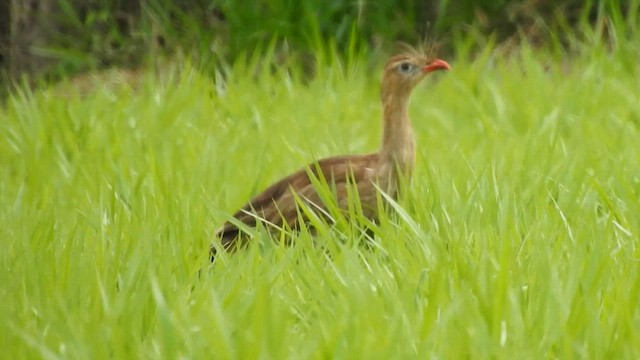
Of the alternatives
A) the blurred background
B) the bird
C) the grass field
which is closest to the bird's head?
→ the bird

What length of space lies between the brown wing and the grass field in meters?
0.13

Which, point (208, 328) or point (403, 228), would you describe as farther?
point (403, 228)

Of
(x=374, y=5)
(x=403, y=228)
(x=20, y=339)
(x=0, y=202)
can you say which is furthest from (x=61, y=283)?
(x=374, y=5)

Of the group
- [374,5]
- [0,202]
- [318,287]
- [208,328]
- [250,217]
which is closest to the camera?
[208,328]

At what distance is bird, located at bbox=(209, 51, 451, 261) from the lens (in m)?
4.73

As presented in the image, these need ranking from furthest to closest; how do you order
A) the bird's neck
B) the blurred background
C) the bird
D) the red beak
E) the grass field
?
the blurred background → the red beak → the bird's neck → the bird → the grass field

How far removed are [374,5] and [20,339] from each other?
14.2 feet

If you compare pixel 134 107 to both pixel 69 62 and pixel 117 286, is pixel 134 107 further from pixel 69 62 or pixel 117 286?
pixel 117 286

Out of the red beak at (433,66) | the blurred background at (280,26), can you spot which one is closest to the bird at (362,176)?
the red beak at (433,66)

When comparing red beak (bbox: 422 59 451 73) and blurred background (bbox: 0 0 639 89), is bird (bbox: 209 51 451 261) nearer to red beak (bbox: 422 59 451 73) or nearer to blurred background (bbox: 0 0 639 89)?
red beak (bbox: 422 59 451 73)

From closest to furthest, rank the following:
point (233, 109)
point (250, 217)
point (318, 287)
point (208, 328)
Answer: point (208, 328), point (318, 287), point (250, 217), point (233, 109)

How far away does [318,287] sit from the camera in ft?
12.3

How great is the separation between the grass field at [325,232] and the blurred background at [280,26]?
28cm

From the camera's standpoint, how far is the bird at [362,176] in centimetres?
473
